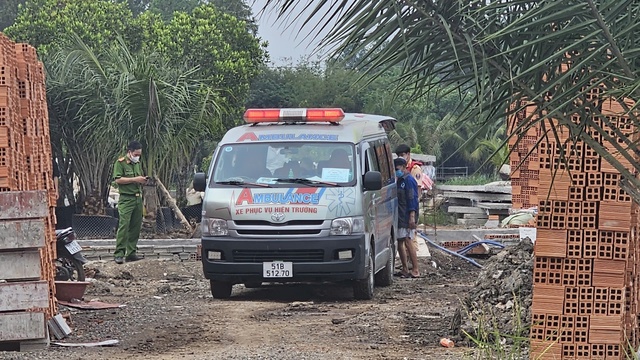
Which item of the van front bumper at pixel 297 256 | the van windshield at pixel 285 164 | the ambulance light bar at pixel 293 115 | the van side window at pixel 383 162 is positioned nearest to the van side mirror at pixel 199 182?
the van windshield at pixel 285 164

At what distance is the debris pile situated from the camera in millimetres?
9539

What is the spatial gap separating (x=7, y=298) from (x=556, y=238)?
14.5 ft

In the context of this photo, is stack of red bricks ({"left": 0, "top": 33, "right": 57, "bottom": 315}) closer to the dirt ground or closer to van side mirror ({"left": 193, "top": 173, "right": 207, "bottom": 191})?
the dirt ground

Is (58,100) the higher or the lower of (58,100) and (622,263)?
the higher

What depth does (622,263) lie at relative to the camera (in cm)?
814

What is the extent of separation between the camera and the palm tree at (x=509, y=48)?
4883 mm

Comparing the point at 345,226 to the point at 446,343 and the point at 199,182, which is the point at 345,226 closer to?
the point at 199,182

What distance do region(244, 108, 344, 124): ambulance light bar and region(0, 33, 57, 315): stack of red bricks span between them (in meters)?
3.06

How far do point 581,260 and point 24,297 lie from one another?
444 centimetres

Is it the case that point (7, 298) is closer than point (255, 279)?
Yes

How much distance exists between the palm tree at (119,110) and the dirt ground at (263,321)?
5.24m

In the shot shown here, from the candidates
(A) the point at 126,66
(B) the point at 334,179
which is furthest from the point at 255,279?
Answer: (A) the point at 126,66

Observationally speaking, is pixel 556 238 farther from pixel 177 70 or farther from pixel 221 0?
pixel 221 0

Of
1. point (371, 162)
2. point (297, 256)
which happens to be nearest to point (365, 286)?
point (297, 256)
